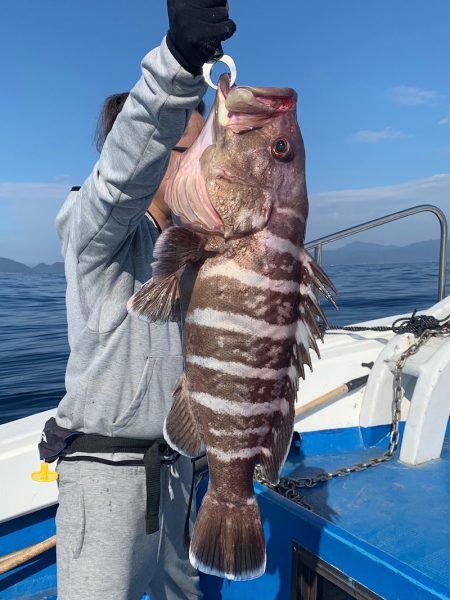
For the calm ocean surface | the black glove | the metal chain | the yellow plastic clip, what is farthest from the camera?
the calm ocean surface

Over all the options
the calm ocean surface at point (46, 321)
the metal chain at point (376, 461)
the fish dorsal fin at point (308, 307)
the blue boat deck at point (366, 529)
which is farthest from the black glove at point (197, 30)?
the calm ocean surface at point (46, 321)

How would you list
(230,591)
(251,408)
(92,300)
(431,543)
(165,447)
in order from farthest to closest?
(230,591)
(431,543)
(165,447)
(92,300)
(251,408)

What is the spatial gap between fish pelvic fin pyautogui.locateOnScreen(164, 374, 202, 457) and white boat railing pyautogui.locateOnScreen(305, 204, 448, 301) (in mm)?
3314

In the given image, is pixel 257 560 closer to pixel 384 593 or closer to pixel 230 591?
pixel 384 593

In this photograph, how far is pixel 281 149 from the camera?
168 centimetres

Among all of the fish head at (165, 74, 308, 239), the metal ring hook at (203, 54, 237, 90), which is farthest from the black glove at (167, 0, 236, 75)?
the fish head at (165, 74, 308, 239)

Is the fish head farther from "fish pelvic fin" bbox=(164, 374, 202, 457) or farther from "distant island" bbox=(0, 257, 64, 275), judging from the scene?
"distant island" bbox=(0, 257, 64, 275)

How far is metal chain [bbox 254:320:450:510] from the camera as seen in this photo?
9.82 feet

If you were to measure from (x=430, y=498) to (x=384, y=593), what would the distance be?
1.08 meters

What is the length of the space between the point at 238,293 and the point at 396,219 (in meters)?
3.96

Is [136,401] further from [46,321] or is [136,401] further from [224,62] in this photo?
[46,321]

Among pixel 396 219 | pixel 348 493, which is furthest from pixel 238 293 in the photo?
pixel 396 219

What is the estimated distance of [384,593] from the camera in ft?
7.09

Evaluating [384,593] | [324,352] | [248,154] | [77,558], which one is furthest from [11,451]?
[324,352]
